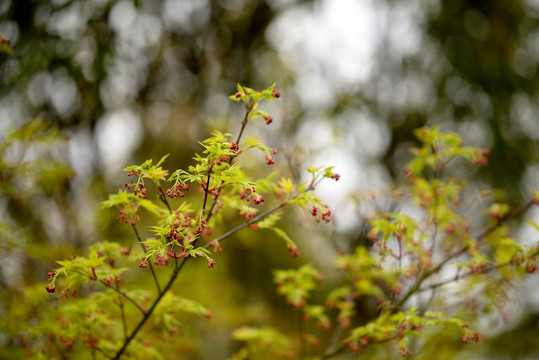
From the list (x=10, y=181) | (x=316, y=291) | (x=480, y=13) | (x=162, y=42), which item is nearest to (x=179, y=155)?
(x=162, y=42)

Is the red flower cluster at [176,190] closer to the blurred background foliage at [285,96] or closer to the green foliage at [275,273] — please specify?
the green foliage at [275,273]

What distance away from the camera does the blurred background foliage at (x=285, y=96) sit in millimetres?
4062

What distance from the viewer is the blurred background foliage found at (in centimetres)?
406

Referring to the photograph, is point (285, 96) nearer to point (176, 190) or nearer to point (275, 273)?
point (275, 273)

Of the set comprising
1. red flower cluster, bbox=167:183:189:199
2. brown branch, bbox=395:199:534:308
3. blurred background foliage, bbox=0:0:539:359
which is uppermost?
blurred background foliage, bbox=0:0:539:359

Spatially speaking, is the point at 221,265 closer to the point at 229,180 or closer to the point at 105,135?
the point at 105,135

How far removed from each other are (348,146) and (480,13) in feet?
8.67

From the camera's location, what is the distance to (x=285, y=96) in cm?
510

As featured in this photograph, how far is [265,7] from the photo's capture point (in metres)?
5.67

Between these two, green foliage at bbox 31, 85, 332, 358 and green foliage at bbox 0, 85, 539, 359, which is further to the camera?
green foliage at bbox 0, 85, 539, 359

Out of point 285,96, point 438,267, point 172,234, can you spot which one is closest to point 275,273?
point 438,267

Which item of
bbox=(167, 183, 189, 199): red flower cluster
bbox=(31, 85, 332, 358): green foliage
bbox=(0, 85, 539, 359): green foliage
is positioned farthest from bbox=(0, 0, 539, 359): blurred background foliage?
bbox=(167, 183, 189, 199): red flower cluster

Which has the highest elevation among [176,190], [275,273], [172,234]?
[275,273]

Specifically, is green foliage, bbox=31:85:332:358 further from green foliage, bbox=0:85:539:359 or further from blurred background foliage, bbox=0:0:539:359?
blurred background foliage, bbox=0:0:539:359
